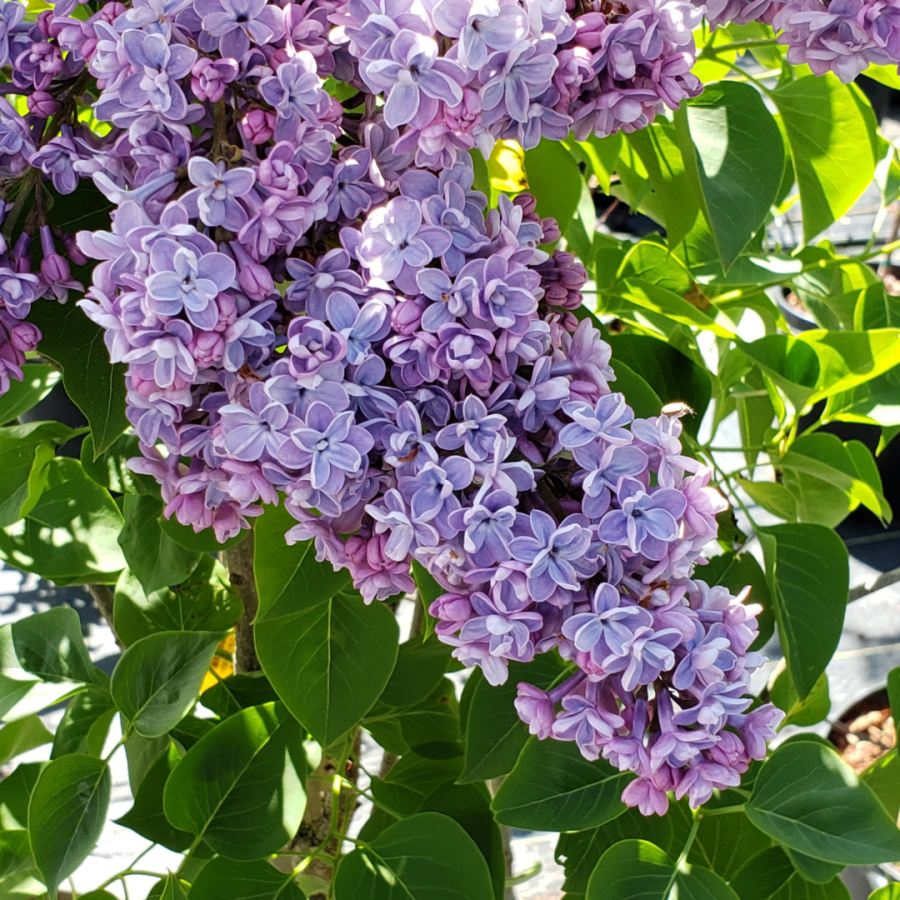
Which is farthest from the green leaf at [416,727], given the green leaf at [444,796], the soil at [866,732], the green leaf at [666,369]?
the soil at [866,732]

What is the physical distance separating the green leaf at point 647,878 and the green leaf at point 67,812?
0.21m

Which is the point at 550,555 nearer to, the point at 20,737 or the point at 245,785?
the point at 245,785

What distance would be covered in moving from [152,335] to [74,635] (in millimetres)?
344

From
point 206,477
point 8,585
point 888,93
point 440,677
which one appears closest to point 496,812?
point 440,677

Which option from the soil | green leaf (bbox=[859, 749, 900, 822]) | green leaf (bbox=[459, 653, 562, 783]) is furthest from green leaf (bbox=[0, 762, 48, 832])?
the soil

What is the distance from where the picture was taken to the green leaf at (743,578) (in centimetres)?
52

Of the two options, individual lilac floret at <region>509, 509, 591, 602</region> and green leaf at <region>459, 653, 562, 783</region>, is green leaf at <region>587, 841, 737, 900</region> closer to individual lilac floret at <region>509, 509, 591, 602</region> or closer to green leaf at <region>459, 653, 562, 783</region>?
green leaf at <region>459, 653, 562, 783</region>

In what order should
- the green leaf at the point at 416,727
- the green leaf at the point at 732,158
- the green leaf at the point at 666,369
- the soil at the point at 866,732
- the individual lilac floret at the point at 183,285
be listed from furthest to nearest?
the soil at the point at 866,732, the green leaf at the point at 416,727, the green leaf at the point at 666,369, the green leaf at the point at 732,158, the individual lilac floret at the point at 183,285

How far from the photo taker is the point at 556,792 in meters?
0.45

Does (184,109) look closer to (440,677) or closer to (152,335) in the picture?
(152,335)

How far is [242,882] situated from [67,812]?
9 centimetres

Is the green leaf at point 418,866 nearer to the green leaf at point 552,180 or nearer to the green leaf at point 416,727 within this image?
the green leaf at point 416,727

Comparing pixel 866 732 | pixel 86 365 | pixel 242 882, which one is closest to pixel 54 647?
pixel 242 882

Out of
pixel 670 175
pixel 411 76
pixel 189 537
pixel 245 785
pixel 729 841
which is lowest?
pixel 729 841
